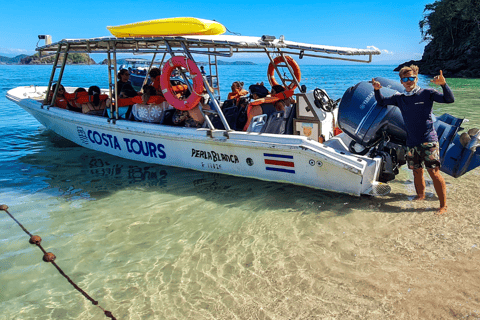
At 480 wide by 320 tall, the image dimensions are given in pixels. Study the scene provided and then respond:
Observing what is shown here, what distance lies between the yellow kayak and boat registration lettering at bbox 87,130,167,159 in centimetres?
177

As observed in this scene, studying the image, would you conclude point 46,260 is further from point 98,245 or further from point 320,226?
point 320,226

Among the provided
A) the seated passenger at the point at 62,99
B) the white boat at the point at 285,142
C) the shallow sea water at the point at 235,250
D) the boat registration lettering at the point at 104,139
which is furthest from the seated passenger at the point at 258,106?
the seated passenger at the point at 62,99

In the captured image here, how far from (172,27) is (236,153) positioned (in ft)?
6.90

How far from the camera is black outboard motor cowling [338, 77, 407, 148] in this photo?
4.61 metres

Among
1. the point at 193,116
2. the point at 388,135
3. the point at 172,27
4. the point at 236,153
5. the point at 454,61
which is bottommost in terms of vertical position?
the point at 236,153

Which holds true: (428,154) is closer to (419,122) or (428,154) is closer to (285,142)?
(419,122)

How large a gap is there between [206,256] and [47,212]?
2.51m

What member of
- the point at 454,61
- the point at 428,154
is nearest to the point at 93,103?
the point at 428,154

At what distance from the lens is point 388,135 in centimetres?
477

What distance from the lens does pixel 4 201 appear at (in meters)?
5.21

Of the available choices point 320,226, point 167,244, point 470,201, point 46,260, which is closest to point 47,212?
point 46,260

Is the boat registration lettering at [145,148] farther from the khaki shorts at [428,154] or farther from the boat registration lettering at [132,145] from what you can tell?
the khaki shorts at [428,154]

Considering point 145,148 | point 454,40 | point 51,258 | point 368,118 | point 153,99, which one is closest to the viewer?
point 51,258

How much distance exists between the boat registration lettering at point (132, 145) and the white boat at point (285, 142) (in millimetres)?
20
